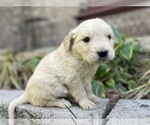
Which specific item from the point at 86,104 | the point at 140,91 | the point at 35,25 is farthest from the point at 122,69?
the point at 35,25

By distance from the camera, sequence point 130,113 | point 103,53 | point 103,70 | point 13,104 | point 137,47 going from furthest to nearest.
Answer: point 137,47 < point 103,70 < point 13,104 < point 130,113 < point 103,53

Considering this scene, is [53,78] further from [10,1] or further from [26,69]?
[10,1]

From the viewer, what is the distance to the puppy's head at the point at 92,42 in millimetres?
2727

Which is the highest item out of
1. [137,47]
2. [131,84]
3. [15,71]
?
[137,47]

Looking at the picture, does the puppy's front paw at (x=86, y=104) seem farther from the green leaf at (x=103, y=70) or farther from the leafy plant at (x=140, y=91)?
the green leaf at (x=103, y=70)

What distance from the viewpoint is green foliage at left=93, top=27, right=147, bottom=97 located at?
14.3ft

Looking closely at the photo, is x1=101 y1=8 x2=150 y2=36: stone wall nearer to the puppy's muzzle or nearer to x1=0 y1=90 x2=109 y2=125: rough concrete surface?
x1=0 y1=90 x2=109 y2=125: rough concrete surface

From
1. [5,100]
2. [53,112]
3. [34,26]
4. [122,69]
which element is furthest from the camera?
[34,26]

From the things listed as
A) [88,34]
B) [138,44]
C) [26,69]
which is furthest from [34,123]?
[26,69]

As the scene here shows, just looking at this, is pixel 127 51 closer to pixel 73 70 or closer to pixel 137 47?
pixel 137 47

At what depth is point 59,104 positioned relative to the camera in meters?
3.14

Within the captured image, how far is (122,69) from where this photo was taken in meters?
4.71

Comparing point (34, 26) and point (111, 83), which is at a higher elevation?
point (34, 26)

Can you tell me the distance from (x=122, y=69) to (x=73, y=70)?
1806mm
